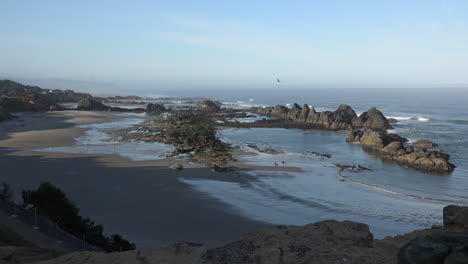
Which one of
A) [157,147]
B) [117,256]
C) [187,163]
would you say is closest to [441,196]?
[187,163]

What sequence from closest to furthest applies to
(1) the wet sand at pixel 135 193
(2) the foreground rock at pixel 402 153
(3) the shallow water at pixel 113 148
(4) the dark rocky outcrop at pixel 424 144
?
(1) the wet sand at pixel 135 193, (2) the foreground rock at pixel 402 153, (3) the shallow water at pixel 113 148, (4) the dark rocky outcrop at pixel 424 144

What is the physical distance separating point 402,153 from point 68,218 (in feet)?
100

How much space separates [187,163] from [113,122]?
34.7 metres

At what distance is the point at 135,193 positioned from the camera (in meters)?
22.9

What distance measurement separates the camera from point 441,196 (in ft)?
80.4

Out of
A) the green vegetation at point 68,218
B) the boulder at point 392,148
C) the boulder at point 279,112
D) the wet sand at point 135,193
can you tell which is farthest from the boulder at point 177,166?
the boulder at point 279,112

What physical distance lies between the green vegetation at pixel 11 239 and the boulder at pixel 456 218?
13436 mm

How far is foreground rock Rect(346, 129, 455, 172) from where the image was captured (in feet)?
103

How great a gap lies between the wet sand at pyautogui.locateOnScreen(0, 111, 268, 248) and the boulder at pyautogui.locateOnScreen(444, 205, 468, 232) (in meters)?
8.51

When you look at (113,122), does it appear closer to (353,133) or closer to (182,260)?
(353,133)

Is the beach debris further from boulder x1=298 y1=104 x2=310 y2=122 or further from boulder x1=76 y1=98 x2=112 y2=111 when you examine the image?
boulder x1=76 y1=98 x2=112 y2=111

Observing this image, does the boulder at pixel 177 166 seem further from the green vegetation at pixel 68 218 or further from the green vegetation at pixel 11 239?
the green vegetation at pixel 11 239

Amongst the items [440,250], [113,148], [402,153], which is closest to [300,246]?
[440,250]

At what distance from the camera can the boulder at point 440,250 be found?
6.58m
